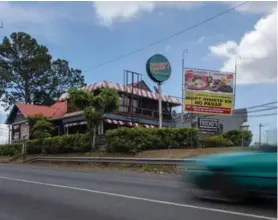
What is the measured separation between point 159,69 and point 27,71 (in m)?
33.9

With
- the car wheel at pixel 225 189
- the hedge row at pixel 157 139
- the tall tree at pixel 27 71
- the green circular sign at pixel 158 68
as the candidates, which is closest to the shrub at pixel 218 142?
the hedge row at pixel 157 139

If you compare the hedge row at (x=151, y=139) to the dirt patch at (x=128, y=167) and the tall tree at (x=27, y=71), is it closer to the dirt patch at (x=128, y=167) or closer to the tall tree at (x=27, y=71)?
the dirt patch at (x=128, y=167)

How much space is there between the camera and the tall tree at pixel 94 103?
29.8 meters

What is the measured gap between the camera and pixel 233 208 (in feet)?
25.9

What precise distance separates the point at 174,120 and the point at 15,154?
51.5 feet

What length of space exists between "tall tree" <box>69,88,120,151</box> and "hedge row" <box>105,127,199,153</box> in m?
2.66

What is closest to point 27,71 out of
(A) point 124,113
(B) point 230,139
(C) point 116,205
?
(A) point 124,113

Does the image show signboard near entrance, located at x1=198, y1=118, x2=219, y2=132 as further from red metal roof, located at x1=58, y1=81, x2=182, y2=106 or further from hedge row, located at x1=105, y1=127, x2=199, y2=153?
red metal roof, located at x1=58, y1=81, x2=182, y2=106

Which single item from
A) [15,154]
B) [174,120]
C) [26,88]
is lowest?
[15,154]

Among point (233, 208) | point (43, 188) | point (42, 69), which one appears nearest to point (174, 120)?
point (42, 69)

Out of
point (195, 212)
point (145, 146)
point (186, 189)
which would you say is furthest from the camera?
point (145, 146)

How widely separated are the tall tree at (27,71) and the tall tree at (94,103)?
3466cm

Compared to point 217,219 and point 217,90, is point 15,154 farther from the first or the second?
point 217,219

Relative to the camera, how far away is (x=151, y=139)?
27.0 m
